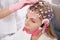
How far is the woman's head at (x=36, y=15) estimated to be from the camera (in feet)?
3.15

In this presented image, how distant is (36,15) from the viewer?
968 millimetres

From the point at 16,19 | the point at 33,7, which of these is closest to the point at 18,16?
the point at 16,19

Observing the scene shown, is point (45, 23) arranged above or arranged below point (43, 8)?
below

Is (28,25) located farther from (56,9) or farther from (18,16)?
(56,9)

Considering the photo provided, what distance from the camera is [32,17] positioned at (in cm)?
97

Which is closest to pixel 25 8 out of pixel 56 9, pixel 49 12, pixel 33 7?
pixel 33 7

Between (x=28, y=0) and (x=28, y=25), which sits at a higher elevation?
(x=28, y=0)

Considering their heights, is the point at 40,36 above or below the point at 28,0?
below

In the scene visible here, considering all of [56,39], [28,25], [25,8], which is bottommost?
[56,39]

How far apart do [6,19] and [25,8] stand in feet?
0.53

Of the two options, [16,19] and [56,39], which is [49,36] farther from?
[16,19]

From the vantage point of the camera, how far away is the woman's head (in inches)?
37.9

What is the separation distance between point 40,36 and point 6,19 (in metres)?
0.28

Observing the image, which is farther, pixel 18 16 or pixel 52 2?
pixel 52 2
